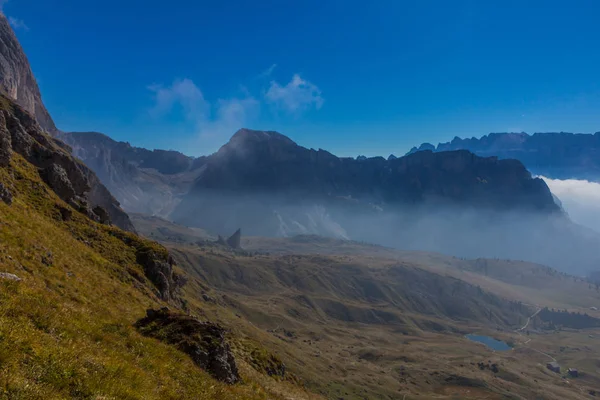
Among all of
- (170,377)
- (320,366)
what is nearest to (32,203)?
(170,377)

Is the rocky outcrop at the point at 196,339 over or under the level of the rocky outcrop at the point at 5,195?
under

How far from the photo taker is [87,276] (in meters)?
38.0

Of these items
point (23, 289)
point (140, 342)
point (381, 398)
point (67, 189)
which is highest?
point (67, 189)

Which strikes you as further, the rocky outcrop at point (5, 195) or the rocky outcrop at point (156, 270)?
the rocky outcrop at point (156, 270)

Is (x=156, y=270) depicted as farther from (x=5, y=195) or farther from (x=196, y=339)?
(x=196, y=339)

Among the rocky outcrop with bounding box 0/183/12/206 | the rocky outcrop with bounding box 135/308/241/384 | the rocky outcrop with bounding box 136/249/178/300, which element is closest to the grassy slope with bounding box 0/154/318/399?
the rocky outcrop with bounding box 0/183/12/206

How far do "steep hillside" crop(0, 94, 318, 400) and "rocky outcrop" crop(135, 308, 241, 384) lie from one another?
0.68 feet

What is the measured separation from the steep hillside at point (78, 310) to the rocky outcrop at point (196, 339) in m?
0.21

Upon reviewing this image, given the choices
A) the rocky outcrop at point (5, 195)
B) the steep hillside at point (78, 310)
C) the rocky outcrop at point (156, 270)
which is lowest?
the rocky outcrop at point (156, 270)

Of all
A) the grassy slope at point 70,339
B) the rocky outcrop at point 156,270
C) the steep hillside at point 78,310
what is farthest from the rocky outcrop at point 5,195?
the rocky outcrop at point 156,270

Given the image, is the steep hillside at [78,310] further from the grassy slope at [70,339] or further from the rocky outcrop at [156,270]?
the rocky outcrop at [156,270]

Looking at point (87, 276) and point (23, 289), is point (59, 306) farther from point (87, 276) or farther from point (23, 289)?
point (87, 276)

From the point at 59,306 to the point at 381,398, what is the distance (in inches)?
7894

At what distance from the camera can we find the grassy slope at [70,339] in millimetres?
10914
